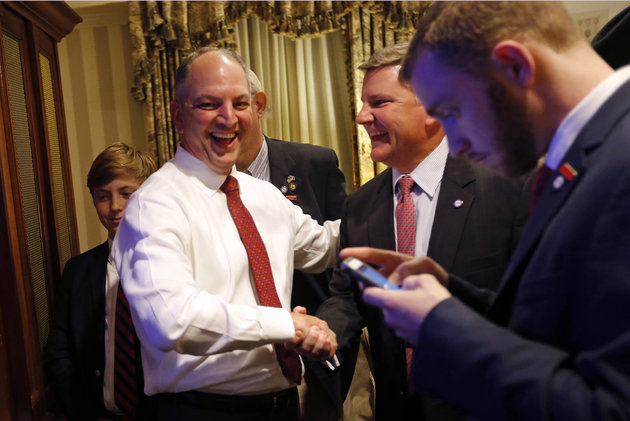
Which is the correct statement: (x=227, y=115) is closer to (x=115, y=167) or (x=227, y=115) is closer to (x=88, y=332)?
(x=115, y=167)

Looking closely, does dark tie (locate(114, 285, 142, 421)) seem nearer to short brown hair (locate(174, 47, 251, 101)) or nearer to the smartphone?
short brown hair (locate(174, 47, 251, 101))

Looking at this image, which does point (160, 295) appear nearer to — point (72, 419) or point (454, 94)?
point (454, 94)

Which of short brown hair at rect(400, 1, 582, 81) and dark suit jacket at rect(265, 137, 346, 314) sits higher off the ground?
short brown hair at rect(400, 1, 582, 81)

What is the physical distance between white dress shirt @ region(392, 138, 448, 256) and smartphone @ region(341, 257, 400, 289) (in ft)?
2.62

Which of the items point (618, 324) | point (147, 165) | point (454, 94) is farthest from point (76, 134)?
point (618, 324)

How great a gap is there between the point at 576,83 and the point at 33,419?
233cm

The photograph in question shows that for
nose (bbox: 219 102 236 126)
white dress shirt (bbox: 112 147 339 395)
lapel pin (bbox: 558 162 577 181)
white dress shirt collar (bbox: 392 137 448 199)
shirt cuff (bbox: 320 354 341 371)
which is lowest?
shirt cuff (bbox: 320 354 341 371)

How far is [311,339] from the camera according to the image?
1578 millimetres

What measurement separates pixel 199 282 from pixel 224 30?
3.41 meters

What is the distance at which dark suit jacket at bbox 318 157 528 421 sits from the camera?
165 centimetres

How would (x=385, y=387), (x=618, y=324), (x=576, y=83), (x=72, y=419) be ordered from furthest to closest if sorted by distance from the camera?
(x=72, y=419), (x=385, y=387), (x=576, y=83), (x=618, y=324)

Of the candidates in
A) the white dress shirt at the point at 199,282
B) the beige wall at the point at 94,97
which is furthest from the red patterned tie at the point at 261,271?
the beige wall at the point at 94,97

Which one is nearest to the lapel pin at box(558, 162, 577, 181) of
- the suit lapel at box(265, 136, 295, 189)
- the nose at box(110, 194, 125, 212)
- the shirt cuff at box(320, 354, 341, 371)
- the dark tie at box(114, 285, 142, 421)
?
the shirt cuff at box(320, 354, 341, 371)

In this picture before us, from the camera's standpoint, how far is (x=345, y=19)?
4711 millimetres
